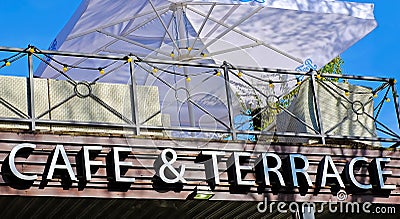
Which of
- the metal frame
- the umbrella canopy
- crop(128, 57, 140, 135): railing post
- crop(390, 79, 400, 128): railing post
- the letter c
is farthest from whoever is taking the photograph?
the umbrella canopy

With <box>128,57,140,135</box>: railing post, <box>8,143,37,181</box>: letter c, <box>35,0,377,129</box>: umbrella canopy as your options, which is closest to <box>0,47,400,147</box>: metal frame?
<box>128,57,140,135</box>: railing post

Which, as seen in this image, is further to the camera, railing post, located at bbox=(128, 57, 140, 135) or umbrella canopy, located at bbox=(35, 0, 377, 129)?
umbrella canopy, located at bbox=(35, 0, 377, 129)

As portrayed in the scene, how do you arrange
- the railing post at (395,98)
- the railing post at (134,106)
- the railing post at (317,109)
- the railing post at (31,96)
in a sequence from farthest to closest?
1. the railing post at (395,98)
2. the railing post at (317,109)
3. the railing post at (134,106)
4. the railing post at (31,96)

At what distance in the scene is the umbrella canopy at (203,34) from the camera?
11.3m

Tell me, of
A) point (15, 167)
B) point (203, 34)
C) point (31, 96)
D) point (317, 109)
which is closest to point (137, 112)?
point (31, 96)

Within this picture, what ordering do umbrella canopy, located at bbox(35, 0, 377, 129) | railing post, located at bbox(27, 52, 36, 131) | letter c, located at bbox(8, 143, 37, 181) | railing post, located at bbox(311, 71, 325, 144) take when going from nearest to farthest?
1. letter c, located at bbox(8, 143, 37, 181)
2. railing post, located at bbox(27, 52, 36, 131)
3. railing post, located at bbox(311, 71, 325, 144)
4. umbrella canopy, located at bbox(35, 0, 377, 129)

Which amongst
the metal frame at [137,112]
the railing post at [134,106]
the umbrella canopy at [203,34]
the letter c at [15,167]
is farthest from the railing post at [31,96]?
the umbrella canopy at [203,34]

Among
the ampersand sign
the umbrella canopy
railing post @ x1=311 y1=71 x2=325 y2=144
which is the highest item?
the umbrella canopy

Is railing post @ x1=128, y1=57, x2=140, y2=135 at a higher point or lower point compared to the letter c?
higher

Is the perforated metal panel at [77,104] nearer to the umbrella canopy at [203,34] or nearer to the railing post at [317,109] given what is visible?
the railing post at [317,109]

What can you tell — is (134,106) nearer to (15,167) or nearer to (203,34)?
(15,167)

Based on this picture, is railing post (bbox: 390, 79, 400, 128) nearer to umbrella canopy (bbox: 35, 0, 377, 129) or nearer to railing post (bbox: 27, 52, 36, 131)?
umbrella canopy (bbox: 35, 0, 377, 129)

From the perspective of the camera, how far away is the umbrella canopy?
1130 centimetres

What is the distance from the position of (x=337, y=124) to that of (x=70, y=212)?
2777 mm
